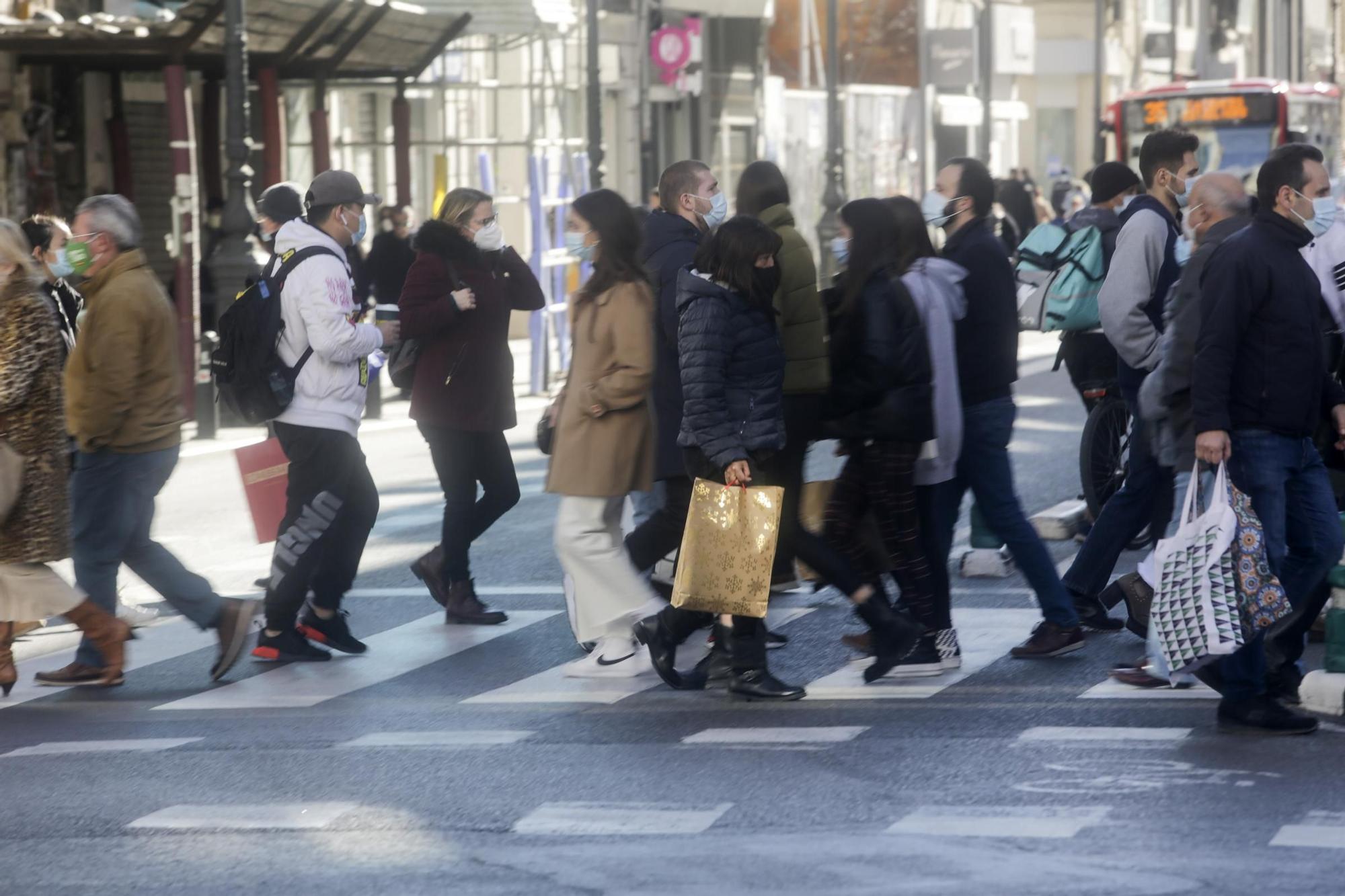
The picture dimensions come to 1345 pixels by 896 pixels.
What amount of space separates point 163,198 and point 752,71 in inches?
619

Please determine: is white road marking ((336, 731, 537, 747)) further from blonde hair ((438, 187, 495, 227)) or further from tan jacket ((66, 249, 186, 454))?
blonde hair ((438, 187, 495, 227))

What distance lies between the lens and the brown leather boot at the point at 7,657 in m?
8.23

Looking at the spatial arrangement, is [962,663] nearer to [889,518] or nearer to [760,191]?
[889,518]

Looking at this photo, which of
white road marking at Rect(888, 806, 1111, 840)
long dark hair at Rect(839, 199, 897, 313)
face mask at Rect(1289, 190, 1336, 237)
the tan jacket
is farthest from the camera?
the tan jacket

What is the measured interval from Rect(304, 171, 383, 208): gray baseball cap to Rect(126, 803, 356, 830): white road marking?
283 cm

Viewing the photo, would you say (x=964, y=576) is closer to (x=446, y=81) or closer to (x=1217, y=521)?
(x=1217, y=521)

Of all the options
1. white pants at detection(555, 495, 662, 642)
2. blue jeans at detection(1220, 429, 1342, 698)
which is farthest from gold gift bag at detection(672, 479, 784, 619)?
blue jeans at detection(1220, 429, 1342, 698)

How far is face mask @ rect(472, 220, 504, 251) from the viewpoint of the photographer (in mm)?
9273

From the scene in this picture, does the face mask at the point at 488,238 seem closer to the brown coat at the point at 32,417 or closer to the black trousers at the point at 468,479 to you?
the black trousers at the point at 468,479

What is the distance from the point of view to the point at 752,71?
3712cm

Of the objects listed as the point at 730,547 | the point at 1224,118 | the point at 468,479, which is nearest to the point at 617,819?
the point at 730,547

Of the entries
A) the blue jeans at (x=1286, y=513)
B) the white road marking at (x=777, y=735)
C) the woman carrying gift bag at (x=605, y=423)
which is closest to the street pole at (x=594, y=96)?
the woman carrying gift bag at (x=605, y=423)

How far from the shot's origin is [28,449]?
802cm

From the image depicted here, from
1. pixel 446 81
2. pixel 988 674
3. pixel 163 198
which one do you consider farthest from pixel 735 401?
pixel 446 81
